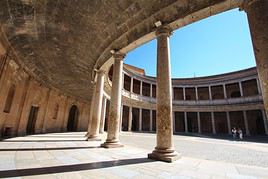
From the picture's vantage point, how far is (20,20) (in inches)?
244

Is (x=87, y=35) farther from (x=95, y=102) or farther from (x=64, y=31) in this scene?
(x=95, y=102)

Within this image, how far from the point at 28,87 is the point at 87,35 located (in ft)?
27.7

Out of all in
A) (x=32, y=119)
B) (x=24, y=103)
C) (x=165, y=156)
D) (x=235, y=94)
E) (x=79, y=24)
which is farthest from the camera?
(x=235, y=94)

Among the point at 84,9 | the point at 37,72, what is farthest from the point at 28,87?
the point at 84,9

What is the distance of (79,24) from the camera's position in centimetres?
675

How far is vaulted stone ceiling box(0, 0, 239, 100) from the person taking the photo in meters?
5.59

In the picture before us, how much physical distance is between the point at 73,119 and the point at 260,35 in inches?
935

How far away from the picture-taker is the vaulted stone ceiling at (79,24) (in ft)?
18.3

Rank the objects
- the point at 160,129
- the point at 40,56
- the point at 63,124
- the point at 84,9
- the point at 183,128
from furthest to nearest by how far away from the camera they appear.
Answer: the point at 183,128
the point at 63,124
the point at 40,56
the point at 84,9
the point at 160,129

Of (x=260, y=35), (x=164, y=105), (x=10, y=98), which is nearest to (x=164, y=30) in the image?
(x=164, y=105)

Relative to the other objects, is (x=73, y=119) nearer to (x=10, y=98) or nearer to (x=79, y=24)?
(x=10, y=98)

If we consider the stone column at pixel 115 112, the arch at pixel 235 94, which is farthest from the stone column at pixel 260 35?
the arch at pixel 235 94

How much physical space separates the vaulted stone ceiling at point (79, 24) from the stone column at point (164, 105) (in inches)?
37.8

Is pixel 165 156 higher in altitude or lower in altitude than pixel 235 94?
lower
